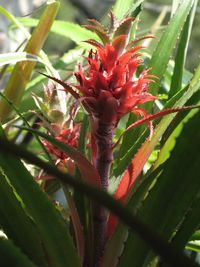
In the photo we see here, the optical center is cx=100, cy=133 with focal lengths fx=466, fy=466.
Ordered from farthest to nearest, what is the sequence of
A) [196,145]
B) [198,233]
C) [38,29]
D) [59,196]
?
[59,196]
[38,29]
[198,233]
[196,145]

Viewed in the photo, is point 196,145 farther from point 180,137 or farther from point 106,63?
point 106,63

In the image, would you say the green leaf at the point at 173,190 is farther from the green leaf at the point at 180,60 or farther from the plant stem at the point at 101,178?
the green leaf at the point at 180,60

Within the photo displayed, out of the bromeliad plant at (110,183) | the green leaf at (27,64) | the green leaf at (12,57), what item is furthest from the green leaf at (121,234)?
the green leaf at (27,64)

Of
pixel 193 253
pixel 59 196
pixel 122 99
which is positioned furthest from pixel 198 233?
pixel 59 196

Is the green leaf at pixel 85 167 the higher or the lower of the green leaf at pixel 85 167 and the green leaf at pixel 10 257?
the higher

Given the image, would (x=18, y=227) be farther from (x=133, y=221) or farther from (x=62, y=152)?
(x=133, y=221)

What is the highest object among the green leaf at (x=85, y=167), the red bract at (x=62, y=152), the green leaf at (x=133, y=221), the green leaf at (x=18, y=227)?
the red bract at (x=62, y=152)
